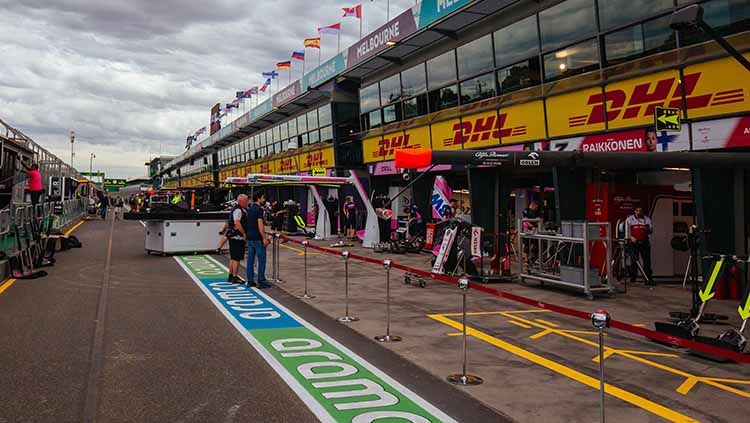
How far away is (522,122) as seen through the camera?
611 inches

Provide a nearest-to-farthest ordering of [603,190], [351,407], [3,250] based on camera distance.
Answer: [351,407], [3,250], [603,190]

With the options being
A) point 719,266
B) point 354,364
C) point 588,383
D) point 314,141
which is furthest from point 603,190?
Answer: point 314,141

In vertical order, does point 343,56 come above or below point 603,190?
above

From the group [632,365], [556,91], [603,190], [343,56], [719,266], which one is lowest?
[632,365]

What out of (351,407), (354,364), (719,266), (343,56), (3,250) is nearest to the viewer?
(351,407)

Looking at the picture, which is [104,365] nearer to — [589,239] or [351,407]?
[351,407]

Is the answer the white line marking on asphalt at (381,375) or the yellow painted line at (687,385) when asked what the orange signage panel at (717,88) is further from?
the white line marking on asphalt at (381,375)

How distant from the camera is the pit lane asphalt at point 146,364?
452 centimetres

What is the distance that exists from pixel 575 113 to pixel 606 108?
103 centimetres

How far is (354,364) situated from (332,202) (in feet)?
61.0

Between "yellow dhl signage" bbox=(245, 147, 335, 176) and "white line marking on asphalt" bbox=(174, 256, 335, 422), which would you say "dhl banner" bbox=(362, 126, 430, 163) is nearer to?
"yellow dhl signage" bbox=(245, 147, 335, 176)

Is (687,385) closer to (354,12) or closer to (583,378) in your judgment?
(583,378)

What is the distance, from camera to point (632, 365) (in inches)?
240

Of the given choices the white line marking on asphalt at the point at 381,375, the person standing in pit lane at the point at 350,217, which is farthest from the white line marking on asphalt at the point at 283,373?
the person standing in pit lane at the point at 350,217
